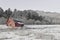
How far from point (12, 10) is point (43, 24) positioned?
0.52 m

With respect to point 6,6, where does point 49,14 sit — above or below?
below

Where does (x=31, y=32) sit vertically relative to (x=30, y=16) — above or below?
below

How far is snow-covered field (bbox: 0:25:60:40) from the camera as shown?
1729mm

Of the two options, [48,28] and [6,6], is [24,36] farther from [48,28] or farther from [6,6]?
[6,6]

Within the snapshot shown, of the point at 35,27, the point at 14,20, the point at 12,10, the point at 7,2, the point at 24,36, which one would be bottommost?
the point at 24,36

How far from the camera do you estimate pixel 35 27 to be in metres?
1.82

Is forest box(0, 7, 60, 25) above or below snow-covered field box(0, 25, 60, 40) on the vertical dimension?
above

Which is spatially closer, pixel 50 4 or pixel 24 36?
pixel 24 36

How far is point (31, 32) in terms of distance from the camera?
1795 mm

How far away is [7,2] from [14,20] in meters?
0.31

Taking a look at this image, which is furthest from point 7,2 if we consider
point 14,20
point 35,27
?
point 35,27

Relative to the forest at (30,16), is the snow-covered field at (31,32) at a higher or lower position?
lower

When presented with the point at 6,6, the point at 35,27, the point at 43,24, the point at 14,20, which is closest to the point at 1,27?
the point at 14,20

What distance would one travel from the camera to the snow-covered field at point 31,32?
5.67ft
